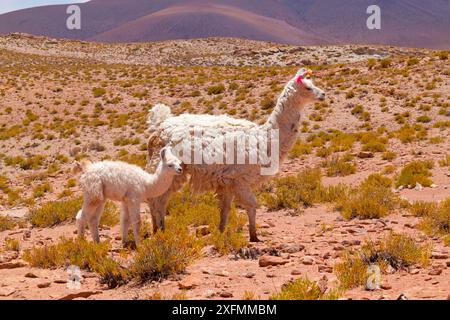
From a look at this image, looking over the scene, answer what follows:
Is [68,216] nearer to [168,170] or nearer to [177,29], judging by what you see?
[168,170]

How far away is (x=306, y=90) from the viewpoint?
7.91 meters

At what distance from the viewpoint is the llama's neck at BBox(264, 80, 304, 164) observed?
26.4 ft

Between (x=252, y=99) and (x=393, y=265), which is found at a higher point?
(x=252, y=99)

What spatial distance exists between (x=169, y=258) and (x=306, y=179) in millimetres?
8113

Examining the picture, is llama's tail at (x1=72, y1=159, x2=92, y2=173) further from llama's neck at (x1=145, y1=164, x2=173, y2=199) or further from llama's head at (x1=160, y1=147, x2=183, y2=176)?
llama's head at (x1=160, y1=147, x2=183, y2=176)

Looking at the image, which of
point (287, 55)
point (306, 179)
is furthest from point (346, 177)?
point (287, 55)

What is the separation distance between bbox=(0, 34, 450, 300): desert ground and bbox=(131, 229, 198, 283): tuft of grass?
2 centimetres

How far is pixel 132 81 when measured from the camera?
130ft

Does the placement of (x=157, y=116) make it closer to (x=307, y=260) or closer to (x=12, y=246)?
(x=12, y=246)

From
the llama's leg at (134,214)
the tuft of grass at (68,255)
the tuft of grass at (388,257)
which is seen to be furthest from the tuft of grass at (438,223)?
the tuft of grass at (68,255)

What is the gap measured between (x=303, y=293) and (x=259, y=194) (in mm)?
8227

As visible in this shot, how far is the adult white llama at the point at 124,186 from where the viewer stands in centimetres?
727

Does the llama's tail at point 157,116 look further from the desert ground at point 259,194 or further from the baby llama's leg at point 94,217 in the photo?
the baby llama's leg at point 94,217

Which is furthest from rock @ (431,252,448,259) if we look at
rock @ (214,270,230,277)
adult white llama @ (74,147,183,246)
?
adult white llama @ (74,147,183,246)
